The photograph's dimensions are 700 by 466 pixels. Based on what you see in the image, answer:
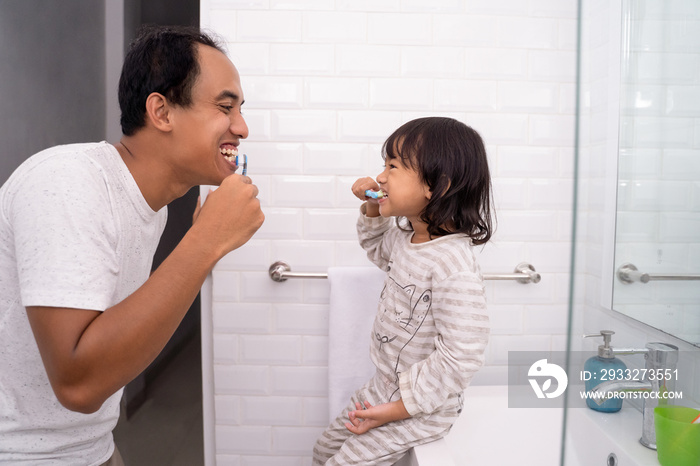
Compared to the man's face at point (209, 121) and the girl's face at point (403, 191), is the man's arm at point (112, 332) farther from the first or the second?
the girl's face at point (403, 191)

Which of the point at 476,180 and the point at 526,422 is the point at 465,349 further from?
the point at 526,422

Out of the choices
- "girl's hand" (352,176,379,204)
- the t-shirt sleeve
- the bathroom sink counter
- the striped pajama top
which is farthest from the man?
the bathroom sink counter

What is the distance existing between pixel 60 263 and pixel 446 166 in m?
0.79

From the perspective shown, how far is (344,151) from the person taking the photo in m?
1.64

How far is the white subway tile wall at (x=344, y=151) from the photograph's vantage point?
5.29 feet

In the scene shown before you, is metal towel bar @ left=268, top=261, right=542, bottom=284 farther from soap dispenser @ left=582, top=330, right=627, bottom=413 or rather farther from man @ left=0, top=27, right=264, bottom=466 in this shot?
soap dispenser @ left=582, top=330, right=627, bottom=413

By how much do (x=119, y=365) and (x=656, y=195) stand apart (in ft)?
2.34

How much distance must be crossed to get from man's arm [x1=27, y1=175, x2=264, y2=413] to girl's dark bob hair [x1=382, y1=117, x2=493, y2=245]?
58 cm

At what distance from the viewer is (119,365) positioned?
2.39 ft

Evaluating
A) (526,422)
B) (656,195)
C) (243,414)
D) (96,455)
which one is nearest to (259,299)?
(243,414)

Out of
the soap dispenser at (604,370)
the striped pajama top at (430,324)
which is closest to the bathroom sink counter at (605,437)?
the soap dispenser at (604,370)

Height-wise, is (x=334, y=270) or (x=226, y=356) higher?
(x=334, y=270)

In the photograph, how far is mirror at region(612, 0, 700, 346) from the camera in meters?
0.53

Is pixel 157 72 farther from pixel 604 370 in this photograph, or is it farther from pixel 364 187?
pixel 604 370
